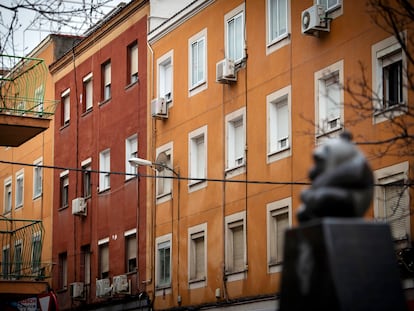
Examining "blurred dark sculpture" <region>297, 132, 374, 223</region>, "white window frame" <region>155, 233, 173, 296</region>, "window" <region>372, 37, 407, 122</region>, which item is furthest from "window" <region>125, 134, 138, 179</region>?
"blurred dark sculpture" <region>297, 132, 374, 223</region>

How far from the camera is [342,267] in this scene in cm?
1275

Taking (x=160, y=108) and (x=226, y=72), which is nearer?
(x=226, y=72)

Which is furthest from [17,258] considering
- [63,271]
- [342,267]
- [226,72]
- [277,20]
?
[342,267]

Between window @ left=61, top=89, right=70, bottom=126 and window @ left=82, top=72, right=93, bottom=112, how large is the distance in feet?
5.35

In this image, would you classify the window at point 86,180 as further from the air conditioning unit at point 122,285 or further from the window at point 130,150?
the air conditioning unit at point 122,285

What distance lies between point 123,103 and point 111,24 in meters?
2.65


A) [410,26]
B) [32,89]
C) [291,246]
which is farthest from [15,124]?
[291,246]

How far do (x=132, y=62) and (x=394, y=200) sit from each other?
50.4ft

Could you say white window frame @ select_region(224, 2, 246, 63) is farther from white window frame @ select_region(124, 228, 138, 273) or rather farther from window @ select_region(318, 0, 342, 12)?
white window frame @ select_region(124, 228, 138, 273)

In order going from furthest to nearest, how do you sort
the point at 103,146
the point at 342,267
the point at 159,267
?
the point at 103,146 → the point at 159,267 → the point at 342,267

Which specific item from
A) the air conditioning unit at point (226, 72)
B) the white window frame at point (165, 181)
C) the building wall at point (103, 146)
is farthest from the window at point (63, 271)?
the air conditioning unit at point (226, 72)

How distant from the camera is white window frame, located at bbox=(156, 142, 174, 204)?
35.7m

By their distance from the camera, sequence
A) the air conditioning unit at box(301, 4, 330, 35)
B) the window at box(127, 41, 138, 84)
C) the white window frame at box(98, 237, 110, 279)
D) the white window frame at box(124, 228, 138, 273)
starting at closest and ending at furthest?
the air conditioning unit at box(301, 4, 330, 35) → the white window frame at box(124, 228, 138, 273) → the window at box(127, 41, 138, 84) → the white window frame at box(98, 237, 110, 279)

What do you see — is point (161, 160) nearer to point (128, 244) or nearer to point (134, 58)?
point (128, 244)
